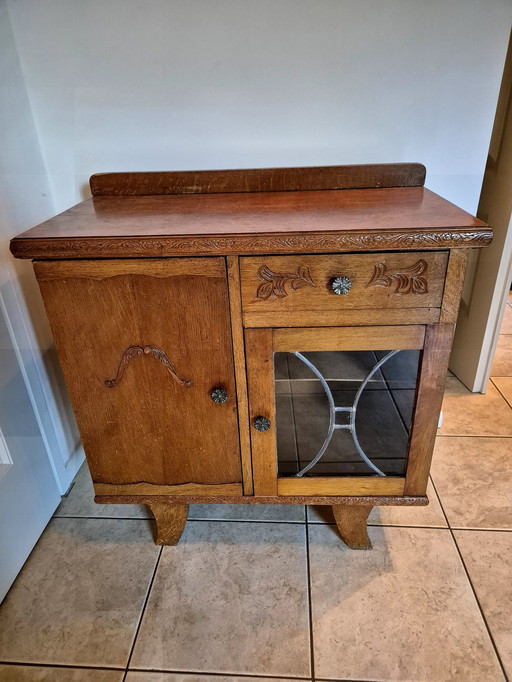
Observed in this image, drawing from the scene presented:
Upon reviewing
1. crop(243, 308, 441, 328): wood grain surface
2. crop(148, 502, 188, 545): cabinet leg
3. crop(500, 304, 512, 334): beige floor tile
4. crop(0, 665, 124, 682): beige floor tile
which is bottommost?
crop(500, 304, 512, 334): beige floor tile

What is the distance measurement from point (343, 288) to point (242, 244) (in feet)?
0.61

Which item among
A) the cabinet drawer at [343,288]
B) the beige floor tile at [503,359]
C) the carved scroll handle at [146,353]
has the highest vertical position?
the cabinet drawer at [343,288]

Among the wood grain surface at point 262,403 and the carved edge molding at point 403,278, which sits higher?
the carved edge molding at point 403,278

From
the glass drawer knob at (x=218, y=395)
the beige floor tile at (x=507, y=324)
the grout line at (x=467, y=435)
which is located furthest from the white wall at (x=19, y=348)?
the beige floor tile at (x=507, y=324)

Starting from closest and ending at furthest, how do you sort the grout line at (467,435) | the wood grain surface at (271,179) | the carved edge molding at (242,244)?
the carved edge molding at (242,244)
the wood grain surface at (271,179)
the grout line at (467,435)

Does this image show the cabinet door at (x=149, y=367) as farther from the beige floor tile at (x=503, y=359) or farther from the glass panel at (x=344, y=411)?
the beige floor tile at (x=503, y=359)

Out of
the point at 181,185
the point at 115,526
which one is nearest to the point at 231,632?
the point at 115,526

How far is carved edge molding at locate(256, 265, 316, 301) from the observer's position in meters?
0.79

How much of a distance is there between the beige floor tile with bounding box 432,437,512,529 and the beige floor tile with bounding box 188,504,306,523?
1.29ft

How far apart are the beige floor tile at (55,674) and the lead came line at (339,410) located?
521 millimetres

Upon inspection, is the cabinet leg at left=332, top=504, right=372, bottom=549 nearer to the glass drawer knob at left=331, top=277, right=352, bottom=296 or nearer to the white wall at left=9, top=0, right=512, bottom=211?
the glass drawer knob at left=331, top=277, right=352, bottom=296

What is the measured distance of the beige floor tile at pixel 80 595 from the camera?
0.93 meters

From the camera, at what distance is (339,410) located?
0.93 meters

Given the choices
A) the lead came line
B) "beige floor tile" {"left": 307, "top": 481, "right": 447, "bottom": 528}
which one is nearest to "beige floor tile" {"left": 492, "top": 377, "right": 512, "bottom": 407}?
"beige floor tile" {"left": 307, "top": 481, "right": 447, "bottom": 528}
